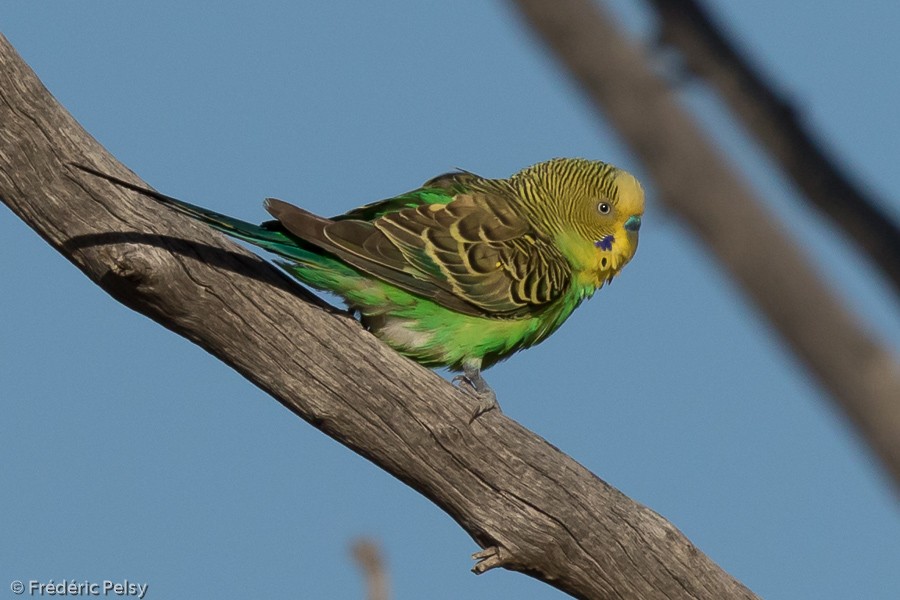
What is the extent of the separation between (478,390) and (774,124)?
485 cm

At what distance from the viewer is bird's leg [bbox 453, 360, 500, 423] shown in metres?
5.48

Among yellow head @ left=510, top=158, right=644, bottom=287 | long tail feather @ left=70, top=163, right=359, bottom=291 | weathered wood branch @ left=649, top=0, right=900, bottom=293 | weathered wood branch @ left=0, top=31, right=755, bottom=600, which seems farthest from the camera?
yellow head @ left=510, top=158, right=644, bottom=287

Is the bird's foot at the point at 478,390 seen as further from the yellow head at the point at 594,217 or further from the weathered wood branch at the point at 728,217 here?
the weathered wood branch at the point at 728,217

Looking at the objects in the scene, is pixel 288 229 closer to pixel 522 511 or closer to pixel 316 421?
pixel 316 421

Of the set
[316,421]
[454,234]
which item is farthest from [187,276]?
[454,234]

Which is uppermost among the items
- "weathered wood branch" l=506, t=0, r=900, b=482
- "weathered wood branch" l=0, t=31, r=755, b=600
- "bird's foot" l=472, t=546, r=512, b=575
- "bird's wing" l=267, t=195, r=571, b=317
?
"bird's wing" l=267, t=195, r=571, b=317

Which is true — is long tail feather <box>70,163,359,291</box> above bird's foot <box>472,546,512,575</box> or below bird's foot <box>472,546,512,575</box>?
above

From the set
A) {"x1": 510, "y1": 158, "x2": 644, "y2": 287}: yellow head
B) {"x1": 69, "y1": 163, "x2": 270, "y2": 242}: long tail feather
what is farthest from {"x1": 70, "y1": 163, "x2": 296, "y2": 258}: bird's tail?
{"x1": 510, "y1": 158, "x2": 644, "y2": 287}: yellow head

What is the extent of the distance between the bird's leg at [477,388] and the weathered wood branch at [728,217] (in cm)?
428

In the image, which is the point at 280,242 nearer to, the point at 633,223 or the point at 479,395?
the point at 479,395

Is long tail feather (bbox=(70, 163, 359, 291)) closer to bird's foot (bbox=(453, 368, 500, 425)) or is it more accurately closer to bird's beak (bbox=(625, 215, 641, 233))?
bird's foot (bbox=(453, 368, 500, 425))

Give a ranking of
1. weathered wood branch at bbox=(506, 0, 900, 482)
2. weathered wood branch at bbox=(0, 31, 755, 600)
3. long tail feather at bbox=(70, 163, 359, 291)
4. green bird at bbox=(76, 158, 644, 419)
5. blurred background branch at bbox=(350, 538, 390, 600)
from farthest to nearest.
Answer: green bird at bbox=(76, 158, 644, 419) → long tail feather at bbox=(70, 163, 359, 291) → weathered wood branch at bbox=(0, 31, 755, 600) → blurred background branch at bbox=(350, 538, 390, 600) → weathered wood branch at bbox=(506, 0, 900, 482)

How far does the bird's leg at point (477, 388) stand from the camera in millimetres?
5477

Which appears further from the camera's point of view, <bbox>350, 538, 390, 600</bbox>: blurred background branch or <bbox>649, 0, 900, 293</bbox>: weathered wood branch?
<bbox>350, 538, 390, 600</bbox>: blurred background branch
